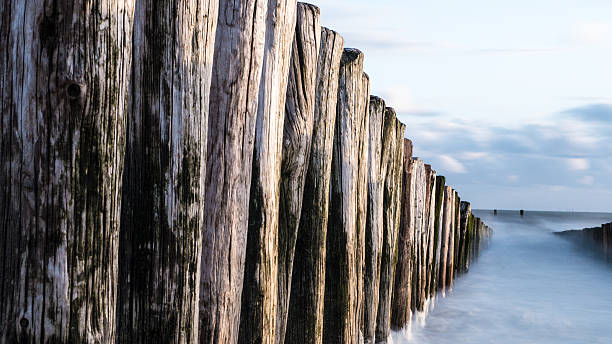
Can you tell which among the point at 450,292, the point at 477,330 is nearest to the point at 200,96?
the point at 477,330

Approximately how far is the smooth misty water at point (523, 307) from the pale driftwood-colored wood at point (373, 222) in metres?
1.24

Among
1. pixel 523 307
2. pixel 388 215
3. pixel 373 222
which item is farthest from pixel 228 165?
pixel 523 307

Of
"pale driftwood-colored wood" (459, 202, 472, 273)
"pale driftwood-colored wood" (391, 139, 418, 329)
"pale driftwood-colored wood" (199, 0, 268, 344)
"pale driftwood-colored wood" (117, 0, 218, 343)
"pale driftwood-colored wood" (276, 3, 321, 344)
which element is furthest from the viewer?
"pale driftwood-colored wood" (459, 202, 472, 273)

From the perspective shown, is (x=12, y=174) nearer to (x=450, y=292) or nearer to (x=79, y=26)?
(x=79, y=26)

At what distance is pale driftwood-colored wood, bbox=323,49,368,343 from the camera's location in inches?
127

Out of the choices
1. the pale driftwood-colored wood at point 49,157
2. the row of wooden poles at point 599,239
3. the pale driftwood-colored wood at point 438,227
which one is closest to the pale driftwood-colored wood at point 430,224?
the pale driftwood-colored wood at point 438,227

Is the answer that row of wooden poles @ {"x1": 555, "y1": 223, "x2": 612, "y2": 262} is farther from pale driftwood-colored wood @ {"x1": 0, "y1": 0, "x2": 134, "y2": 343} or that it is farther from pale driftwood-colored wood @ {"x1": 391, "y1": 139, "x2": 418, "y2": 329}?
pale driftwood-colored wood @ {"x1": 0, "y1": 0, "x2": 134, "y2": 343}

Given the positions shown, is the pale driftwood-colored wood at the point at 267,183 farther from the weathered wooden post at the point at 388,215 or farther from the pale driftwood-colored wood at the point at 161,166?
the weathered wooden post at the point at 388,215

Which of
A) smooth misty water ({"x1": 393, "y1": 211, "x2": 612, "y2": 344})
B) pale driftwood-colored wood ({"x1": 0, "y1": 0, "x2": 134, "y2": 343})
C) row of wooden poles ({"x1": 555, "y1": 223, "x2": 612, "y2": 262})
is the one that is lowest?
smooth misty water ({"x1": 393, "y1": 211, "x2": 612, "y2": 344})

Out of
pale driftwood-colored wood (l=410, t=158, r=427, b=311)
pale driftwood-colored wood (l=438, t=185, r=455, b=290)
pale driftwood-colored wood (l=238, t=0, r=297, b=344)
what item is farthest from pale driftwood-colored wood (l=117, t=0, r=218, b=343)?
pale driftwood-colored wood (l=438, t=185, r=455, b=290)

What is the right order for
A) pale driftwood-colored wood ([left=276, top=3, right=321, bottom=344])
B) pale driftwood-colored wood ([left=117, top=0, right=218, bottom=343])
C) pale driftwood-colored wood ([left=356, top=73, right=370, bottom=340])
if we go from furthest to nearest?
pale driftwood-colored wood ([left=356, top=73, right=370, bottom=340]) < pale driftwood-colored wood ([left=276, top=3, right=321, bottom=344]) < pale driftwood-colored wood ([left=117, top=0, right=218, bottom=343])

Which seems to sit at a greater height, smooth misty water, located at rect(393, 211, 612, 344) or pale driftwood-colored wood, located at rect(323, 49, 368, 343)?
pale driftwood-colored wood, located at rect(323, 49, 368, 343)

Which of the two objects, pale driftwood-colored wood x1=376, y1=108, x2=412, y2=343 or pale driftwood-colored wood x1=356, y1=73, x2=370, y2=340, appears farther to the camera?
pale driftwood-colored wood x1=376, y1=108, x2=412, y2=343

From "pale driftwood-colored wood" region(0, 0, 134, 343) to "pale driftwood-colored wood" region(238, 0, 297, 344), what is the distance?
819 mm
